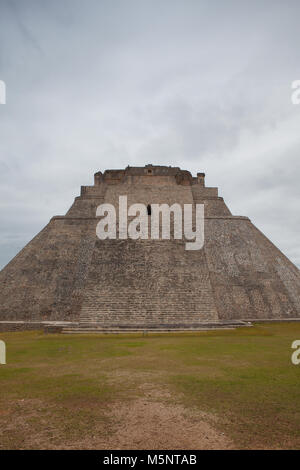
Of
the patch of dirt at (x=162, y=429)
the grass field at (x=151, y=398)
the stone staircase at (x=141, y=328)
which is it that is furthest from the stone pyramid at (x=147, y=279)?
the patch of dirt at (x=162, y=429)

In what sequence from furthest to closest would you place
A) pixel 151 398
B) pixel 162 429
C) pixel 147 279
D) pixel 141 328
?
1. pixel 147 279
2. pixel 141 328
3. pixel 151 398
4. pixel 162 429

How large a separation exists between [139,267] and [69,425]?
50.7ft

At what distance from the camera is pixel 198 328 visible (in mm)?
15625

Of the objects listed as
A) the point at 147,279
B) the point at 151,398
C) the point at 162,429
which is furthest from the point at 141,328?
the point at 162,429

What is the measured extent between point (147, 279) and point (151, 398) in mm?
13317

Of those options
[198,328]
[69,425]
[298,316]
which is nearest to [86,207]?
[198,328]

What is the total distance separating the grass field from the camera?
15.3 feet

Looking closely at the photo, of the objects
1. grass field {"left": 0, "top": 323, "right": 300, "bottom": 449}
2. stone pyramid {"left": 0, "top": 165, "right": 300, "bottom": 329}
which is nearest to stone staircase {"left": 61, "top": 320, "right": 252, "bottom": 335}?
stone pyramid {"left": 0, "top": 165, "right": 300, "bottom": 329}

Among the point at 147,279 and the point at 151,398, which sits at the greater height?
the point at 147,279

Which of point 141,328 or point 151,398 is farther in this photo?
point 141,328

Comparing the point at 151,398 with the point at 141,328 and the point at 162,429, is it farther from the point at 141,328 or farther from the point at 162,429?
the point at 141,328

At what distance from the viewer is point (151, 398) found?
632 cm

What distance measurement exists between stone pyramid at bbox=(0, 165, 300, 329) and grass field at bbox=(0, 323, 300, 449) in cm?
592

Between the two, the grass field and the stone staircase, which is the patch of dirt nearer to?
A: the grass field
